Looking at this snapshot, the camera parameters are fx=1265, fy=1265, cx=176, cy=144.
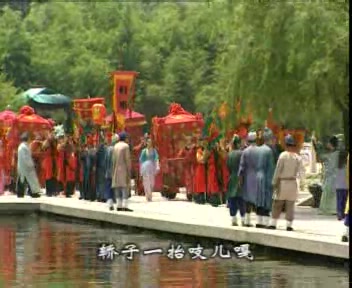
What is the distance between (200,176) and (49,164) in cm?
499

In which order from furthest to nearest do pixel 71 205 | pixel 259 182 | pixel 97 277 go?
pixel 71 205 < pixel 259 182 < pixel 97 277

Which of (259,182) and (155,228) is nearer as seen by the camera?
(259,182)

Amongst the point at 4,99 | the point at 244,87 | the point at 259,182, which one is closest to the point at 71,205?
the point at 244,87

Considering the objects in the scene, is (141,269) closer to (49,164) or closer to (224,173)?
(224,173)

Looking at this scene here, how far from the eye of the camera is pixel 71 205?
26266mm

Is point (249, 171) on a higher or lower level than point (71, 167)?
higher

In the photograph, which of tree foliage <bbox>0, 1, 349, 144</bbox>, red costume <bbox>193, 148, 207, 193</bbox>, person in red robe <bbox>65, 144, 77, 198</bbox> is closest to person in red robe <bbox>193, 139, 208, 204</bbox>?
red costume <bbox>193, 148, 207, 193</bbox>

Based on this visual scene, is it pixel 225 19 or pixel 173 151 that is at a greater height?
pixel 225 19

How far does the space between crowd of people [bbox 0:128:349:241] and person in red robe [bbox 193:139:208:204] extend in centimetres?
2

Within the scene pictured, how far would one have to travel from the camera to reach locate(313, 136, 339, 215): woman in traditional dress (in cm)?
2216

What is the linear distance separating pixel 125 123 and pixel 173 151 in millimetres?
2717

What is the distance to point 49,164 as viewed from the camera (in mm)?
30984

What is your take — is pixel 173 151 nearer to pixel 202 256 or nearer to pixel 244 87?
pixel 244 87

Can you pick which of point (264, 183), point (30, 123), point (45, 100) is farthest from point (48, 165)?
point (45, 100)
